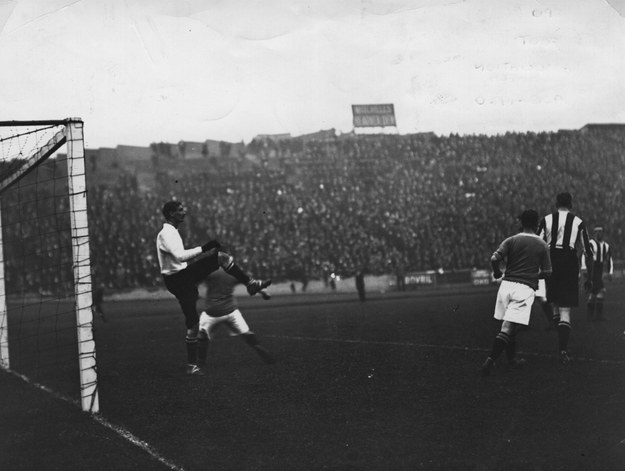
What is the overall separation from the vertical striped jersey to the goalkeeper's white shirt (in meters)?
3.38

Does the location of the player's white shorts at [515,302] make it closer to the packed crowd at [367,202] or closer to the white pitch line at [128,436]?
the white pitch line at [128,436]

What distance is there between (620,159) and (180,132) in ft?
76.0

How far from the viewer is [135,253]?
27.4 meters

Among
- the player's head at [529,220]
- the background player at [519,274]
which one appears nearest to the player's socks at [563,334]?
the background player at [519,274]

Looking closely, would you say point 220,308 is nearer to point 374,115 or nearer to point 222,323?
point 222,323

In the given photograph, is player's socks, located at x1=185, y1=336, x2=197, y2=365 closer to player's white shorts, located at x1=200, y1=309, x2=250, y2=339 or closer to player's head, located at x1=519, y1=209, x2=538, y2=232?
player's white shorts, located at x1=200, y1=309, x2=250, y2=339

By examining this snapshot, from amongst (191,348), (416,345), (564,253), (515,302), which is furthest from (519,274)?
(191,348)

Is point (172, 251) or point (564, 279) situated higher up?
point (172, 251)

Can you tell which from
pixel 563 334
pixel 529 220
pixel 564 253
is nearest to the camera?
pixel 529 220

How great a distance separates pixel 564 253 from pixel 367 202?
2549 cm

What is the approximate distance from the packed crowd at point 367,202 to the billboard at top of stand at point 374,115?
5326 millimetres

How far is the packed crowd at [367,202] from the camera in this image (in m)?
27.7

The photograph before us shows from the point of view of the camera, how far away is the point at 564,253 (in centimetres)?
697

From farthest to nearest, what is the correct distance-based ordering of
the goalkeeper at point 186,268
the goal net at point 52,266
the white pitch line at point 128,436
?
the goalkeeper at point 186,268
the goal net at point 52,266
the white pitch line at point 128,436
